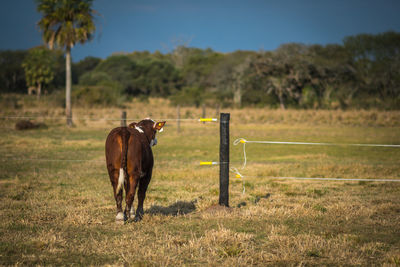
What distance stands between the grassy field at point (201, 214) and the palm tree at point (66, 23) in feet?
46.3

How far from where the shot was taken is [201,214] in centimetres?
734

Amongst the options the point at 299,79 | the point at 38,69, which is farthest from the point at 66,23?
the point at 38,69

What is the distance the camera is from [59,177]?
11.5m

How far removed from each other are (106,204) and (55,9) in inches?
999

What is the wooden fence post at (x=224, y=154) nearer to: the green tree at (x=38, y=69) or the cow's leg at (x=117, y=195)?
the cow's leg at (x=117, y=195)

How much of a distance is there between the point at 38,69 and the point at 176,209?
189ft

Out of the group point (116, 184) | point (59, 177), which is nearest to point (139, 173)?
point (116, 184)

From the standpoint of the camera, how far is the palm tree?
2952cm

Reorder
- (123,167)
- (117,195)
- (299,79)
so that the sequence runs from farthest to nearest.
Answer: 1. (299,79)
2. (117,195)
3. (123,167)

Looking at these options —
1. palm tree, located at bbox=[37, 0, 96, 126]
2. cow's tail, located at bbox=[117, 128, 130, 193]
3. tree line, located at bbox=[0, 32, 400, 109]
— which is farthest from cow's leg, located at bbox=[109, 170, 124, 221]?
tree line, located at bbox=[0, 32, 400, 109]

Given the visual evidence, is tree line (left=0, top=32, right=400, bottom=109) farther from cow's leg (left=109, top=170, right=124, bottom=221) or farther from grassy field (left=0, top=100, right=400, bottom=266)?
cow's leg (left=109, top=170, right=124, bottom=221)

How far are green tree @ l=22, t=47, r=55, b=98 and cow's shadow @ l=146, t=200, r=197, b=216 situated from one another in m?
55.5

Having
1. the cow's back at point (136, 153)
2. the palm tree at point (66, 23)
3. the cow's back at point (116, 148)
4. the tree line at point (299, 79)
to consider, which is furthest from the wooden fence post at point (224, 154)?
the tree line at point (299, 79)

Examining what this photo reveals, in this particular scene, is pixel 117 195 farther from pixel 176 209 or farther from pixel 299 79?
→ pixel 299 79
